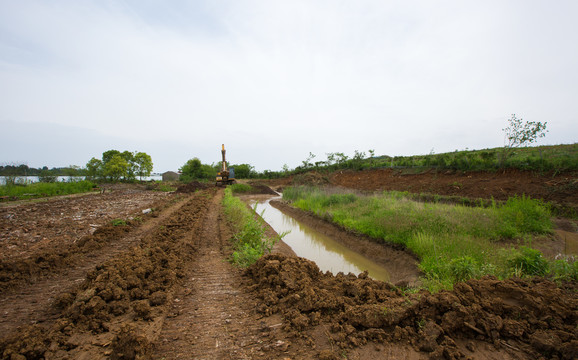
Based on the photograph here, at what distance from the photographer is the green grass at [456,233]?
4.30m

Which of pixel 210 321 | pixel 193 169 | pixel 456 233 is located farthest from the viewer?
pixel 193 169

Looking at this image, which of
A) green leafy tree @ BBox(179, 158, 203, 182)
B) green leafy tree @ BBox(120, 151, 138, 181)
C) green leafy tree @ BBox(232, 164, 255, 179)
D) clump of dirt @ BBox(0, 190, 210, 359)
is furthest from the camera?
green leafy tree @ BBox(232, 164, 255, 179)

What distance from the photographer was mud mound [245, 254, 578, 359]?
235 cm

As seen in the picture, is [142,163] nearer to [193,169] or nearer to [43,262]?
[193,169]

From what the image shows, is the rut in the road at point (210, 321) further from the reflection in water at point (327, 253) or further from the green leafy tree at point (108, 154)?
the green leafy tree at point (108, 154)

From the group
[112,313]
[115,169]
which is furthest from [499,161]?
[115,169]

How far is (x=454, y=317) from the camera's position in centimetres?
256

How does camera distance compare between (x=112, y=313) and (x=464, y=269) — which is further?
(x=464, y=269)

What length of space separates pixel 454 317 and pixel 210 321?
269 cm

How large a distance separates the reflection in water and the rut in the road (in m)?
3.07

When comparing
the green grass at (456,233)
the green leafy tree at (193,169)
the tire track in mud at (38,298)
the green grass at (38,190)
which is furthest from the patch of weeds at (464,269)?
the green leafy tree at (193,169)

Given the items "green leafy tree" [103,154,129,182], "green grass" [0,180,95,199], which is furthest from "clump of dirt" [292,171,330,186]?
"green leafy tree" [103,154,129,182]

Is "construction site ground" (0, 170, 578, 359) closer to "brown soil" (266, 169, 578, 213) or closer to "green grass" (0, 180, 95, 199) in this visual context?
"brown soil" (266, 169, 578, 213)

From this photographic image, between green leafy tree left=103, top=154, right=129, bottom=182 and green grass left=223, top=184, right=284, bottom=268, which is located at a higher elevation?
green leafy tree left=103, top=154, right=129, bottom=182
